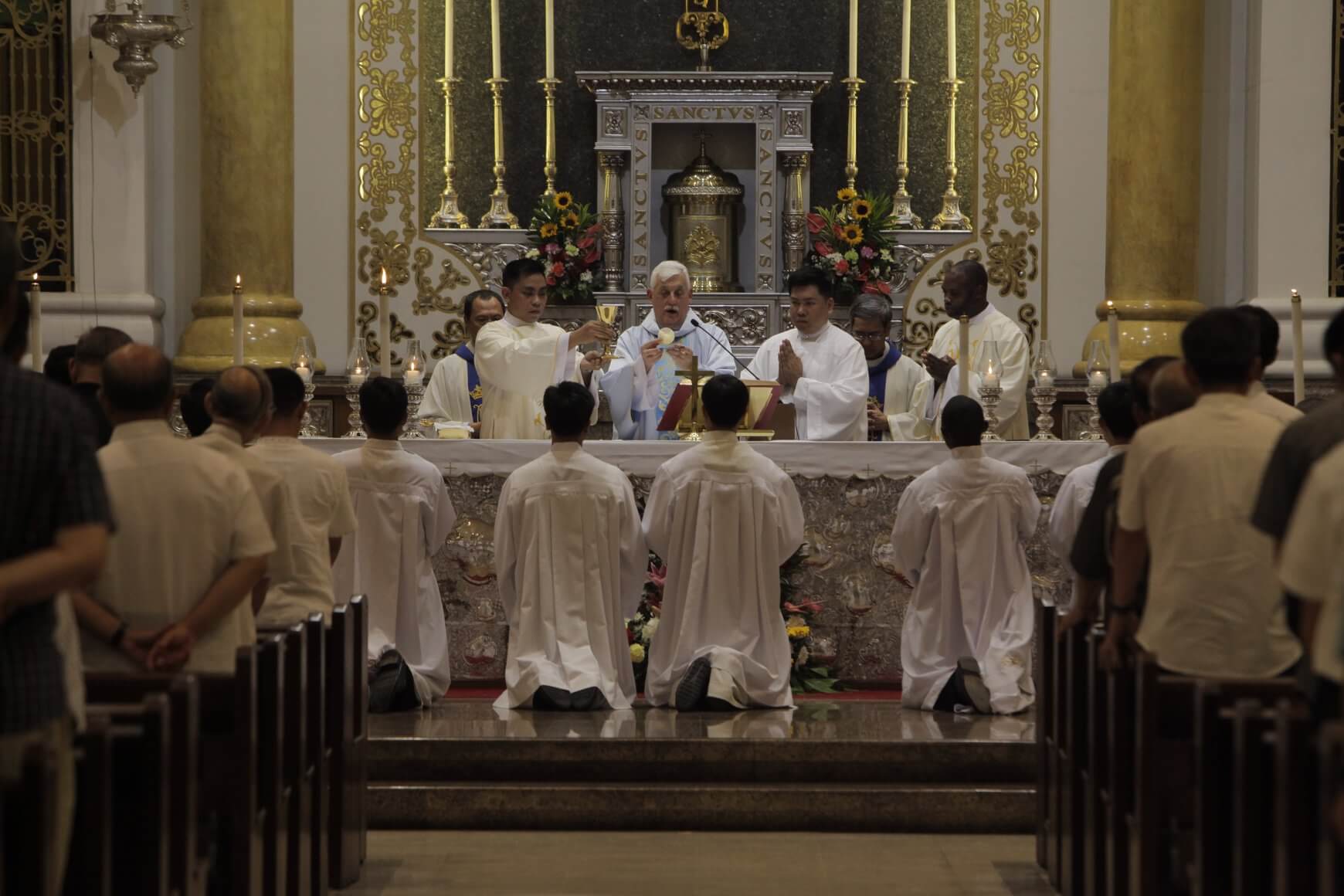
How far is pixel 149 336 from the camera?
33.9 feet

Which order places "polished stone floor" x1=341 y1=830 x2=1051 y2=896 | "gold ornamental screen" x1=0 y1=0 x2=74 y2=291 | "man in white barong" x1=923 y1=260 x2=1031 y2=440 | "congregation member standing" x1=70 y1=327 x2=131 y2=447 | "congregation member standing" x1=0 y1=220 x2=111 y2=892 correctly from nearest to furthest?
"congregation member standing" x1=0 y1=220 x2=111 y2=892 < "polished stone floor" x1=341 y1=830 x2=1051 y2=896 < "congregation member standing" x1=70 y1=327 x2=131 y2=447 < "man in white barong" x1=923 y1=260 x2=1031 y2=440 < "gold ornamental screen" x1=0 y1=0 x2=74 y2=291

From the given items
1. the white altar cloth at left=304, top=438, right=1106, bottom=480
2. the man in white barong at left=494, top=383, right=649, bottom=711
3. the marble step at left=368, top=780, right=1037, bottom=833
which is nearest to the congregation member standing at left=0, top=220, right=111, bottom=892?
the marble step at left=368, top=780, right=1037, bottom=833

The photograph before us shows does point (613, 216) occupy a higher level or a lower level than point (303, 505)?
higher

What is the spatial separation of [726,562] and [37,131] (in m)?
4.97

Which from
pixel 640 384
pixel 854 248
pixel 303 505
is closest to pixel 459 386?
pixel 640 384

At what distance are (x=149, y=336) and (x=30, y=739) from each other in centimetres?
742

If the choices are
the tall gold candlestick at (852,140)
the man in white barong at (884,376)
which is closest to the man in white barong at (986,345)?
the man in white barong at (884,376)

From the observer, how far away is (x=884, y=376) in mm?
10062

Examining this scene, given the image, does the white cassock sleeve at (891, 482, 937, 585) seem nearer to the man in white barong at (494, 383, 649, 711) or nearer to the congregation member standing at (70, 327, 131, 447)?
the man in white barong at (494, 383, 649, 711)

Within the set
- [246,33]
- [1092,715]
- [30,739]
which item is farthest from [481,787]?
[246,33]

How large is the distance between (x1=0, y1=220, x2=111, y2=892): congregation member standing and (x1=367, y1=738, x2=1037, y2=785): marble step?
3.47m

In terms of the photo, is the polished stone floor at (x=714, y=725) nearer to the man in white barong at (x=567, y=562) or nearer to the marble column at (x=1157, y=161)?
the man in white barong at (x=567, y=562)

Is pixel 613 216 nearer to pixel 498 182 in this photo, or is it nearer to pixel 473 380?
pixel 498 182

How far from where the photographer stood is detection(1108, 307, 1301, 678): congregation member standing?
4465mm
